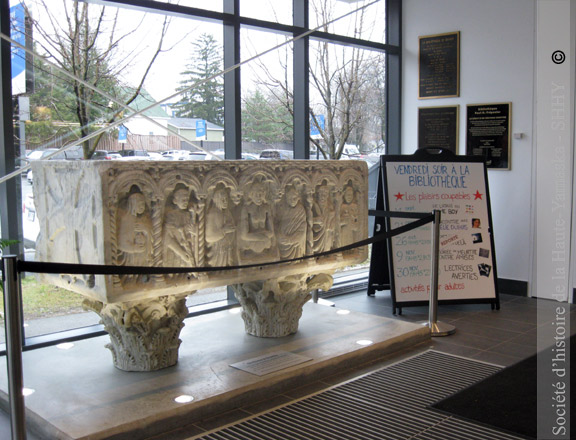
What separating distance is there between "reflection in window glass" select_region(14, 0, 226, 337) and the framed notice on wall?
5.92 ft

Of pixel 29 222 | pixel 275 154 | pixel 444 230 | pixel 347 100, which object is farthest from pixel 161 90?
pixel 444 230

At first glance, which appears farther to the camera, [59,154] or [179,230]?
[59,154]

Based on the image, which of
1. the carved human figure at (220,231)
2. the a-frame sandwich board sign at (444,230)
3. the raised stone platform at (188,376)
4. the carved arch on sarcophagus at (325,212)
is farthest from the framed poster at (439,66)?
the carved human figure at (220,231)

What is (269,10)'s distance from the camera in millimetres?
5824

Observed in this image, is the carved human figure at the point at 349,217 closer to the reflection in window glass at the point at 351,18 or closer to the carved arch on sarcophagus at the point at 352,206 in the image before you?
the carved arch on sarcophagus at the point at 352,206

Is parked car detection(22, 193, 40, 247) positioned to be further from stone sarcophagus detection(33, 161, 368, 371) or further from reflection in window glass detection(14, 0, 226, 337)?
stone sarcophagus detection(33, 161, 368, 371)

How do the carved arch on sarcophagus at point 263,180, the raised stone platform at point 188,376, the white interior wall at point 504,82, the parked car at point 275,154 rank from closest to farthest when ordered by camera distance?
1. the raised stone platform at point 188,376
2. the carved arch on sarcophagus at point 263,180
3. the parked car at point 275,154
4. the white interior wall at point 504,82

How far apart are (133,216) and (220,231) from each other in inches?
23.8

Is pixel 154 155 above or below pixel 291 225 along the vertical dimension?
above

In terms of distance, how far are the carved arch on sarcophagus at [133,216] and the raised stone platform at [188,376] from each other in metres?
0.62

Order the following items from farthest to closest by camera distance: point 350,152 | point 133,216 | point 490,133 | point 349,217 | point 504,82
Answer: point 350,152 → point 490,133 → point 504,82 → point 349,217 → point 133,216

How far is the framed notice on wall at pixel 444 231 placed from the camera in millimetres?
5719

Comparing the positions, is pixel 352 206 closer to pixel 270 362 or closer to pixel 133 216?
pixel 270 362

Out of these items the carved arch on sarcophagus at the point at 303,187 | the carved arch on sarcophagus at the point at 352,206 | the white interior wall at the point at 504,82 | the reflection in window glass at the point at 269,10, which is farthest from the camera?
the white interior wall at the point at 504,82
